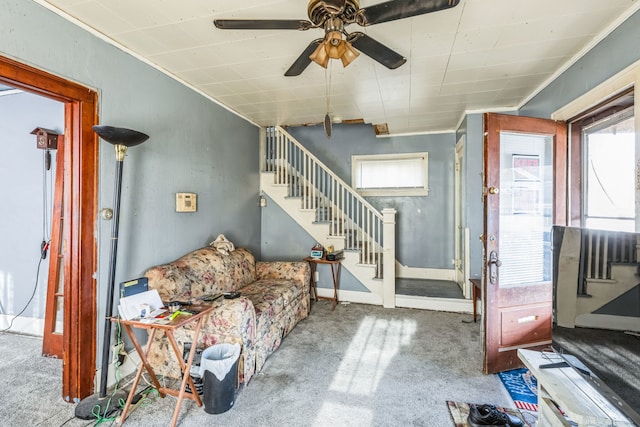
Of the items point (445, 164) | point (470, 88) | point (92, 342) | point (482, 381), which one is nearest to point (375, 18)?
point (470, 88)

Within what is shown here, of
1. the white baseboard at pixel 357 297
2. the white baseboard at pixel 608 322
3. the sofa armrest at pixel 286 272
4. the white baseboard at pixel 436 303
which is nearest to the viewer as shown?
the white baseboard at pixel 608 322

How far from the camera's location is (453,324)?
347cm

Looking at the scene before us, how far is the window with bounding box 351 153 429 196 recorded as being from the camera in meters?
5.10

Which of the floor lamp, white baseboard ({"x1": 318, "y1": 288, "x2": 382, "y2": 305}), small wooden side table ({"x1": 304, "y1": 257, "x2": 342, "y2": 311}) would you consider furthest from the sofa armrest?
the floor lamp

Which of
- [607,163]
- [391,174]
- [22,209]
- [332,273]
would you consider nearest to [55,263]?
[22,209]

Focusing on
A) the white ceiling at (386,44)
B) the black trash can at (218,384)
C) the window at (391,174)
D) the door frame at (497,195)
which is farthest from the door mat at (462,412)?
the window at (391,174)

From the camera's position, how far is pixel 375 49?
6.04ft

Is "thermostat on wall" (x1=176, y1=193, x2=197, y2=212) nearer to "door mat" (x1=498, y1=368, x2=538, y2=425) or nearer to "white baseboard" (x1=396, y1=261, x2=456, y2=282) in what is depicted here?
"door mat" (x1=498, y1=368, x2=538, y2=425)

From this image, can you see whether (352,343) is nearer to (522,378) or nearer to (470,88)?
(522,378)

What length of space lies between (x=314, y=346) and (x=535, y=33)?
3189 millimetres

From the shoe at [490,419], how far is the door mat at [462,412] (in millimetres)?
103

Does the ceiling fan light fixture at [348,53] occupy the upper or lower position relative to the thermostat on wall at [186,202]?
upper

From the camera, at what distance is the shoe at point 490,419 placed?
1.66 meters

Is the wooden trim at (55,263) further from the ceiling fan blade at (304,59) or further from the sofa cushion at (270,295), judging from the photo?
the ceiling fan blade at (304,59)
